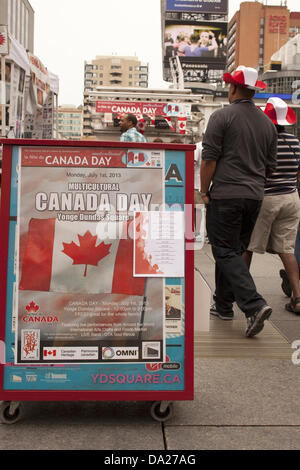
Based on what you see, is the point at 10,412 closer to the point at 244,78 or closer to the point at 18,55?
the point at 244,78

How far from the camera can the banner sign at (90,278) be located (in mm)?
3037

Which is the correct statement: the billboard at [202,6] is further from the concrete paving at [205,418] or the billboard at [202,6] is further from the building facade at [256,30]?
the building facade at [256,30]

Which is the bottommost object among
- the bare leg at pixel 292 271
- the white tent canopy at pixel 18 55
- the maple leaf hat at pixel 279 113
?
the bare leg at pixel 292 271

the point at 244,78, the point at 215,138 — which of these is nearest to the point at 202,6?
the point at 244,78

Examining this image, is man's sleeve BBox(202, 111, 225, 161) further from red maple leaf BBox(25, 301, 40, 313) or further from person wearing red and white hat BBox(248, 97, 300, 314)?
red maple leaf BBox(25, 301, 40, 313)

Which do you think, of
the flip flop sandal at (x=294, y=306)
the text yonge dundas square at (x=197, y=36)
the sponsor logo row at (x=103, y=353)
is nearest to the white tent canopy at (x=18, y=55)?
the flip flop sandal at (x=294, y=306)

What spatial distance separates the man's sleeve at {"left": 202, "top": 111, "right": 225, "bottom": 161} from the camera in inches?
181

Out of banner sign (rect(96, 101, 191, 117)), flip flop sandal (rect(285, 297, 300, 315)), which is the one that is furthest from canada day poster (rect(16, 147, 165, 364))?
banner sign (rect(96, 101, 191, 117))

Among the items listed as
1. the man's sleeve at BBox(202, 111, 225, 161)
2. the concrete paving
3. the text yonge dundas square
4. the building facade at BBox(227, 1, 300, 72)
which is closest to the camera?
the concrete paving

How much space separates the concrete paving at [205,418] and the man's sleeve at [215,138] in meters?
1.48

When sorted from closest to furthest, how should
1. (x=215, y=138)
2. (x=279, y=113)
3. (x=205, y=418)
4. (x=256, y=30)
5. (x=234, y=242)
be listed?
1. (x=205, y=418)
2. (x=215, y=138)
3. (x=234, y=242)
4. (x=279, y=113)
5. (x=256, y=30)

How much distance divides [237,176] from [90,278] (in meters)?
1.95

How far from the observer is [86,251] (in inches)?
121

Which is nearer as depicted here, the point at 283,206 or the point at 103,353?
the point at 103,353
